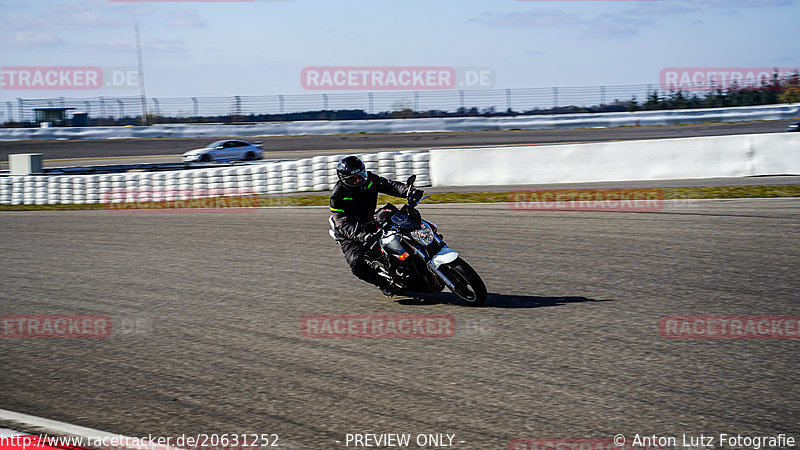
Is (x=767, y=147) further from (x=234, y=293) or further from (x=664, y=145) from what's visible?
(x=234, y=293)

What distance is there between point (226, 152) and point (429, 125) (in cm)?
1165

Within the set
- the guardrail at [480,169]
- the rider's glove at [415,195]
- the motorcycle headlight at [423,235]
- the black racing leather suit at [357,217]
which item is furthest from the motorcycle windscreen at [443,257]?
the guardrail at [480,169]

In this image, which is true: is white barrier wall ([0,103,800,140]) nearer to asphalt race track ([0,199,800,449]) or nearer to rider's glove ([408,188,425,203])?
asphalt race track ([0,199,800,449])

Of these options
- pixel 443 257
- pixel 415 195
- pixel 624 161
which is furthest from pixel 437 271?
pixel 624 161

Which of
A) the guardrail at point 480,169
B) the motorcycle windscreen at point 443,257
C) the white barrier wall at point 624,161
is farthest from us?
the guardrail at point 480,169

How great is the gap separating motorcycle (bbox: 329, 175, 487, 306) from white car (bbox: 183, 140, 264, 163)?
23957 millimetres

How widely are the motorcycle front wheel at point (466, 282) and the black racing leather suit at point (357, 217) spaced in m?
0.95

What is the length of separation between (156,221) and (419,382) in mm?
10586

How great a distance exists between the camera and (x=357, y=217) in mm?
7523

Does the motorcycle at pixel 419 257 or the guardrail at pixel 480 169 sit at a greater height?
the guardrail at pixel 480 169

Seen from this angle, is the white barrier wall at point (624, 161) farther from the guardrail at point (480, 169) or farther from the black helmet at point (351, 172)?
the black helmet at point (351, 172)

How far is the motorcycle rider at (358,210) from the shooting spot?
7.25 metres

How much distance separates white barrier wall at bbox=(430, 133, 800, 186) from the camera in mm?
16109

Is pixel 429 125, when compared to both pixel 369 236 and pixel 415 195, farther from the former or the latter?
pixel 415 195
